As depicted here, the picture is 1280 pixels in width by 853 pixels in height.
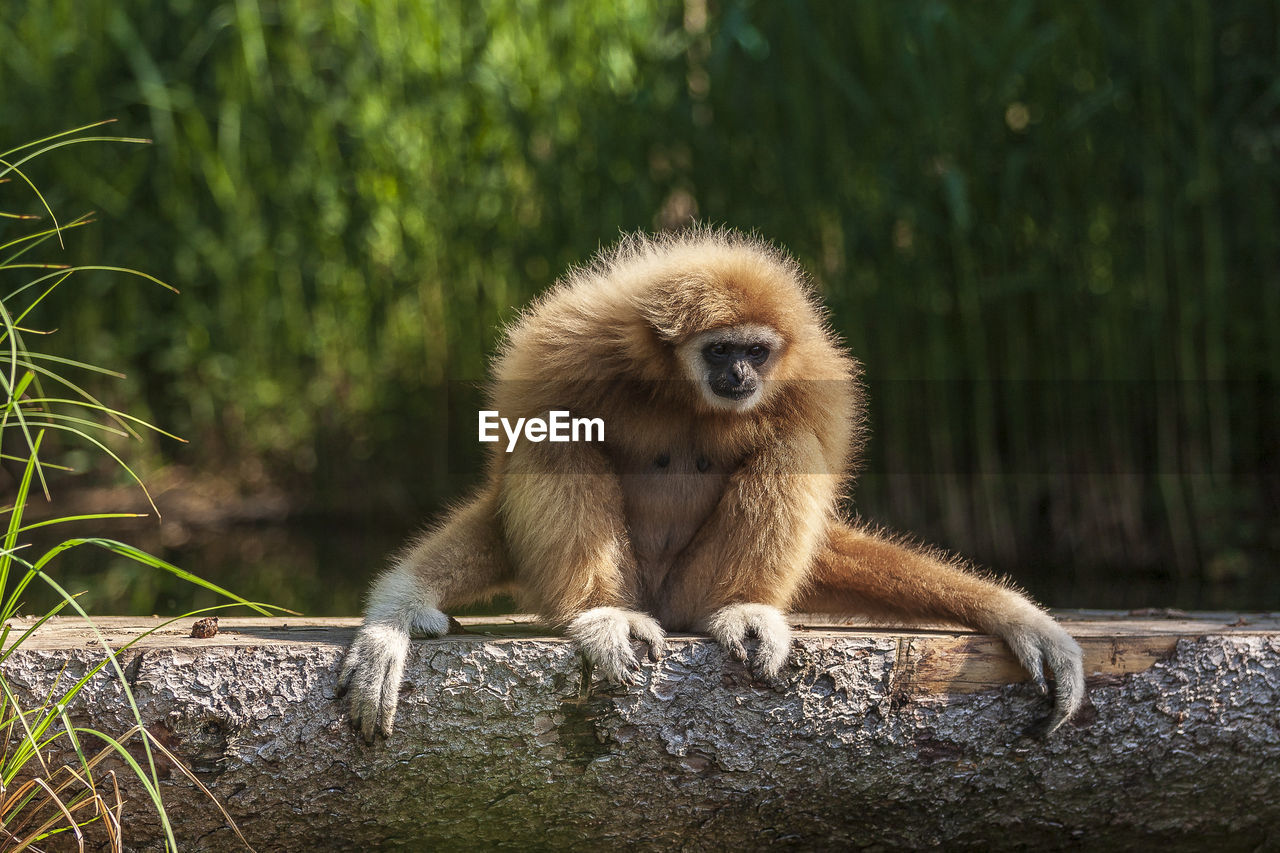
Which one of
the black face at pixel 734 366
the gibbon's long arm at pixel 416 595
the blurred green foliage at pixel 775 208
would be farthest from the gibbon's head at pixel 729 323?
the blurred green foliage at pixel 775 208

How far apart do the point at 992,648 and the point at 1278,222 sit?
5.41m

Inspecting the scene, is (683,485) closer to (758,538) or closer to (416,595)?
(758,538)

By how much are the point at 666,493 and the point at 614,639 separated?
2.21 feet

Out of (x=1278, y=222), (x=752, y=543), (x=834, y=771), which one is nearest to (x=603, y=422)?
(x=752, y=543)

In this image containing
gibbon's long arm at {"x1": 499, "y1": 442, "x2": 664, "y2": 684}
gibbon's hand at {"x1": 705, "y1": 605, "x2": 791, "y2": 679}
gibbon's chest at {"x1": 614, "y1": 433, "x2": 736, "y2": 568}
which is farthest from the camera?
gibbon's chest at {"x1": 614, "y1": 433, "x2": 736, "y2": 568}

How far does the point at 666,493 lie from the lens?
3.64 metres

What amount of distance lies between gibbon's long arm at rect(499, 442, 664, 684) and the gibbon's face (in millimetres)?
395

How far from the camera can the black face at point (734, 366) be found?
3514mm

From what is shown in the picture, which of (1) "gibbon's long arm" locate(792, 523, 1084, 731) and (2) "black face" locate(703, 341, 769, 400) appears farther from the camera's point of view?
(2) "black face" locate(703, 341, 769, 400)

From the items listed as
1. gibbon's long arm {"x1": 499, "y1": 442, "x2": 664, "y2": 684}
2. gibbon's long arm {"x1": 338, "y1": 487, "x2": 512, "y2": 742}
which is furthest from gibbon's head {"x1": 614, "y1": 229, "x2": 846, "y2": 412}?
gibbon's long arm {"x1": 338, "y1": 487, "x2": 512, "y2": 742}

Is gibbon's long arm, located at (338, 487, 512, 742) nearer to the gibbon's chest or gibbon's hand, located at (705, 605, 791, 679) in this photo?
the gibbon's chest

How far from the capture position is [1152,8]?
6.85 metres

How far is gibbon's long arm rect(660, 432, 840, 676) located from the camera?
11.3 feet

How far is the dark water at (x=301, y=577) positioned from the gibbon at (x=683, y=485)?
239 cm
